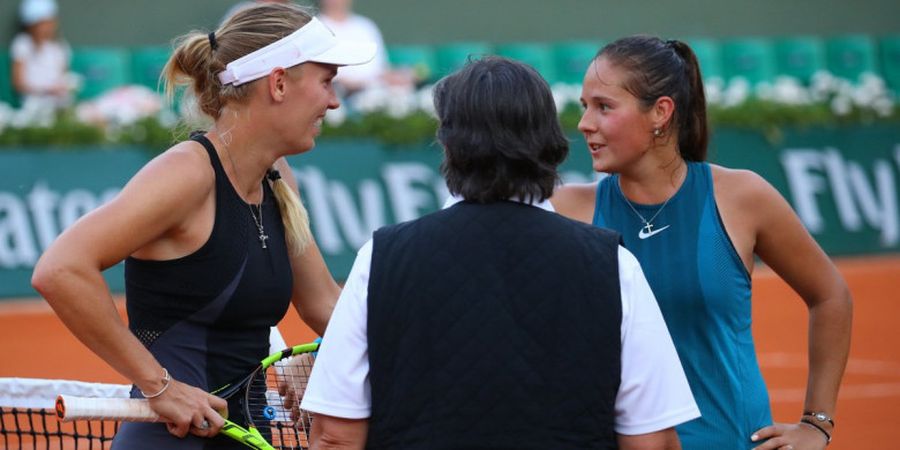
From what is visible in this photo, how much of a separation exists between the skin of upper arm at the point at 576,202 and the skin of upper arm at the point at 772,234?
35 cm

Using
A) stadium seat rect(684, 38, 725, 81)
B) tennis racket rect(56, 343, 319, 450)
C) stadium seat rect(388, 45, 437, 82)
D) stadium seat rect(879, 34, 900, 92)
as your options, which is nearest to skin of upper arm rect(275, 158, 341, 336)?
tennis racket rect(56, 343, 319, 450)

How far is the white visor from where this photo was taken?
312 centimetres

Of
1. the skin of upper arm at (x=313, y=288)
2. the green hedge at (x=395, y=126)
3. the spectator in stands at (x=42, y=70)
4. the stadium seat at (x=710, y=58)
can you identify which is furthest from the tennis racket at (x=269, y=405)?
the stadium seat at (x=710, y=58)

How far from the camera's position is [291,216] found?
329 cm

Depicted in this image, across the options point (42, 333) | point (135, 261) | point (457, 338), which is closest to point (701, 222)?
point (457, 338)

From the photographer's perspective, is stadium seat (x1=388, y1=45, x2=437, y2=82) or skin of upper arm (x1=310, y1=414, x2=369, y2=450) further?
stadium seat (x1=388, y1=45, x2=437, y2=82)

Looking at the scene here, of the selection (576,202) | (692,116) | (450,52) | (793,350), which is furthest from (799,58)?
(576,202)

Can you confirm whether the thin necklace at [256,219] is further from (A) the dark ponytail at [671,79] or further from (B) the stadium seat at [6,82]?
(B) the stadium seat at [6,82]

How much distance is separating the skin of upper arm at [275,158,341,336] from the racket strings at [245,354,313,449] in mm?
248

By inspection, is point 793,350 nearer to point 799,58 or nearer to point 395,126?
point 395,126

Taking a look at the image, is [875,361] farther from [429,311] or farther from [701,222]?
[429,311]

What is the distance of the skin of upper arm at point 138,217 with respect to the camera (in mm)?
2770

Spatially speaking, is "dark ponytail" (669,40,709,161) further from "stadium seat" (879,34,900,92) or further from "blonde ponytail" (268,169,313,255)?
"stadium seat" (879,34,900,92)

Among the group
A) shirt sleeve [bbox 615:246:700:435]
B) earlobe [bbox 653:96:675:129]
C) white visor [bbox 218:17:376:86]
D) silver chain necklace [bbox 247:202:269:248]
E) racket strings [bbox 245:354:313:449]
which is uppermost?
white visor [bbox 218:17:376:86]
